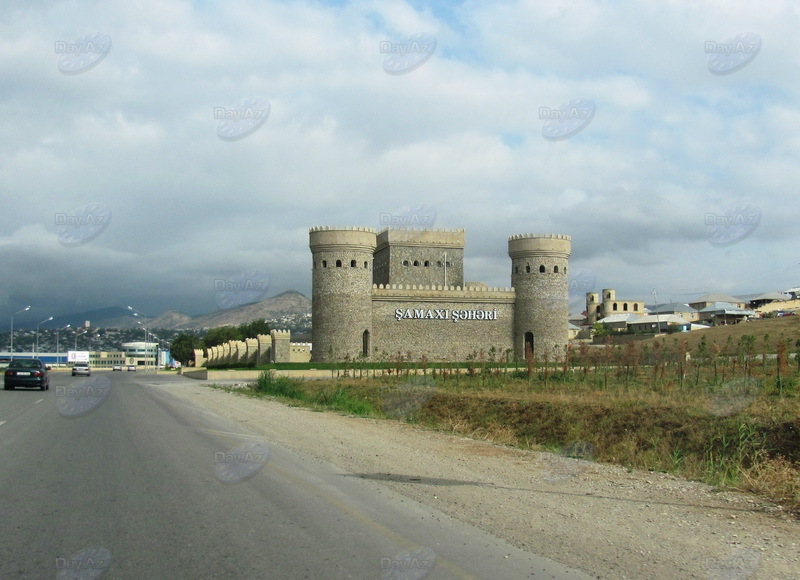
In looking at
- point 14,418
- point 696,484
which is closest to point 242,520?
point 696,484

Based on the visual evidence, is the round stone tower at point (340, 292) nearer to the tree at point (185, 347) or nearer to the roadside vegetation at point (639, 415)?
the roadside vegetation at point (639, 415)

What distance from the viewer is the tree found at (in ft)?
370

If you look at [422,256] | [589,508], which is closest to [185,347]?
[422,256]

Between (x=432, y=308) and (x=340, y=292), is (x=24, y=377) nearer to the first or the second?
(x=340, y=292)

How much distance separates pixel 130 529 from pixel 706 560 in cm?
480

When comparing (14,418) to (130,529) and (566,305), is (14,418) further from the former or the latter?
(566,305)

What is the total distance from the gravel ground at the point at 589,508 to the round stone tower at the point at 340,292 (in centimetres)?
3791

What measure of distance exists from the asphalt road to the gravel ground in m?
0.41

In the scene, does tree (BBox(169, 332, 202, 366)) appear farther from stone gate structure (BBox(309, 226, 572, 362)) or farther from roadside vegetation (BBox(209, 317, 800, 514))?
roadside vegetation (BBox(209, 317, 800, 514))

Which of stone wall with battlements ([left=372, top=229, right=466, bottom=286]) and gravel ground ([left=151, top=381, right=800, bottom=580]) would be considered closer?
gravel ground ([left=151, top=381, right=800, bottom=580])

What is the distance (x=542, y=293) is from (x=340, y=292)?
15.2m

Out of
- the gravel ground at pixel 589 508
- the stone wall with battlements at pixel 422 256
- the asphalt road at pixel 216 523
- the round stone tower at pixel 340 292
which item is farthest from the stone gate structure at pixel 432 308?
the asphalt road at pixel 216 523

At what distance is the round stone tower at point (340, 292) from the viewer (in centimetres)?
5162

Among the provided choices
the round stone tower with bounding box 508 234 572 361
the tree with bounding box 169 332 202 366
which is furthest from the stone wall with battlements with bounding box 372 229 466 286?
the tree with bounding box 169 332 202 366
